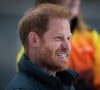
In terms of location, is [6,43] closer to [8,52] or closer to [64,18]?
[8,52]

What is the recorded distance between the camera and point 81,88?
4.64 m

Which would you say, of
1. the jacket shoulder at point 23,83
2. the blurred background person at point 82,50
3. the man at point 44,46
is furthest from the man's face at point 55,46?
the blurred background person at point 82,50

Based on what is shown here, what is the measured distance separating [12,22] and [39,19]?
7136mm

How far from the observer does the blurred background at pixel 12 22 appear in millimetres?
10117

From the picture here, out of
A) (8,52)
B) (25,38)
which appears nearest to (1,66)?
(8,52)

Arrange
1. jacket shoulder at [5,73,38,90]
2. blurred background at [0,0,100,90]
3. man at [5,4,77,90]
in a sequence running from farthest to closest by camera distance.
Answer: blurred background at [0,0,100,90] < man at [5,4,77,90] < jacket shoulder at [5,73,38,90]

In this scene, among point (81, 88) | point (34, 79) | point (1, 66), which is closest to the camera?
point (34, 79)

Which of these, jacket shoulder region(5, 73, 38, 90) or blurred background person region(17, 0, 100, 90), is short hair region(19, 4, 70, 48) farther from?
blurred background person region(17, 0, 100, 90)

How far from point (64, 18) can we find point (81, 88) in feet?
3.55

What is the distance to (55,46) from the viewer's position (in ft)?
11.9

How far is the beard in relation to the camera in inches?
141

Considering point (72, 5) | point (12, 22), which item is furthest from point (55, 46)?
point (12, 22)

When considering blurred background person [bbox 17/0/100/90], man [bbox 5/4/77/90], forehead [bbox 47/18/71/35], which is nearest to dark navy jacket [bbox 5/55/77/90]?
man [bbox 5/4/77/90]

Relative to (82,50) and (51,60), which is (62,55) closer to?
(51,60)
